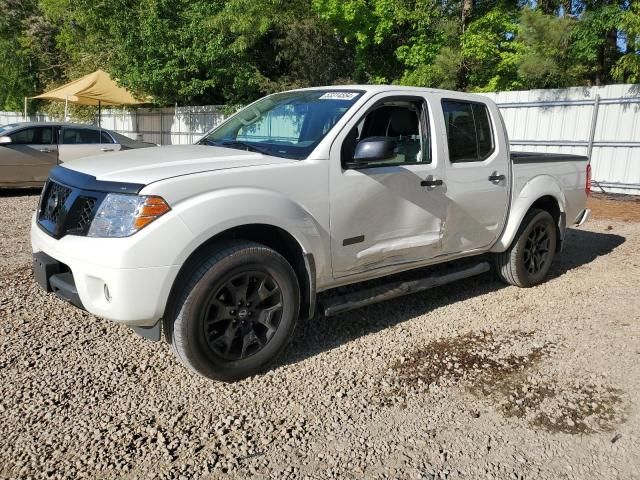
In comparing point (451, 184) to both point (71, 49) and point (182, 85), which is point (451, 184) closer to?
point (182, 85)

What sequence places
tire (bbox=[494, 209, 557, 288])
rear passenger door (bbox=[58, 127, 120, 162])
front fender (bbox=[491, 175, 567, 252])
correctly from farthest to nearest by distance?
rear passenger door (bbox=[58, 127, 120, 162])
tire (bbox=[494, 209, 557, 288])
front fender (bbox=[491, 175, 567, 252])

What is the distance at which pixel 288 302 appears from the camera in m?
3.52

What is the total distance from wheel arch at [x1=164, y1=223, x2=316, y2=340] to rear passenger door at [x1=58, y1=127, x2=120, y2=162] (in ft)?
28.0

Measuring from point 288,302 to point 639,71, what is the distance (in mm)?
9856

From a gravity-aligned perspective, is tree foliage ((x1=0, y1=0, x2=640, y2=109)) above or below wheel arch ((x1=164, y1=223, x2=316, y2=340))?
above

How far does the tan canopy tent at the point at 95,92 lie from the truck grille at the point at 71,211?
16.4m

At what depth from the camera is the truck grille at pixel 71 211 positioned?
312 centimetres

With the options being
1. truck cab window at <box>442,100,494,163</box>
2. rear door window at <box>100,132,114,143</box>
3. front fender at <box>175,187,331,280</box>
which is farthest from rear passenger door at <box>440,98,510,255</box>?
rear door window at <box>100,132,114,143</box>

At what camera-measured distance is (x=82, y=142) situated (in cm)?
1102

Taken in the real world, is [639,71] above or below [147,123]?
above

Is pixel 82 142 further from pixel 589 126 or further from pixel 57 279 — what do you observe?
pixel 589 126

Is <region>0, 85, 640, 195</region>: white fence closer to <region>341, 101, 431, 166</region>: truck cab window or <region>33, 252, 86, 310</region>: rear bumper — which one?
<region>341, 101, 431, 166</region>: truck cab window

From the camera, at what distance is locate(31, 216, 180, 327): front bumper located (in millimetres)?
2932

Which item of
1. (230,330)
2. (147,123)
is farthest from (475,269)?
(147,123)
